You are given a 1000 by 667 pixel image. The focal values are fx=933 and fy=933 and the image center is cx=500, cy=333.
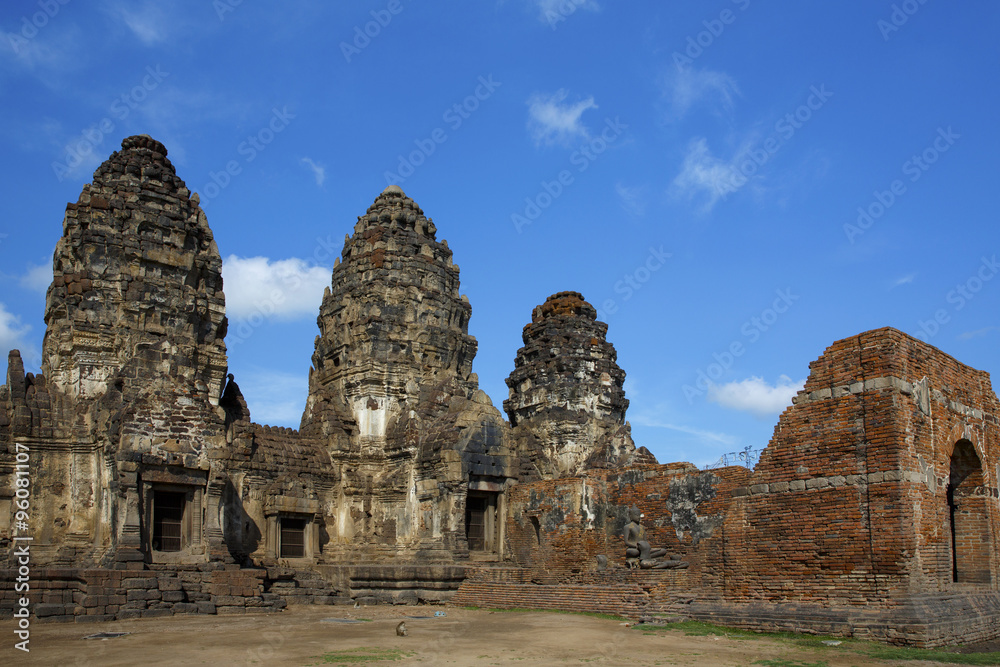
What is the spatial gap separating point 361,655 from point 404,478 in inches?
522

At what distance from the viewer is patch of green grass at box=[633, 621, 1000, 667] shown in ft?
45.9

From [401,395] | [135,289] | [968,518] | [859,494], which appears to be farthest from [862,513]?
[135,289]

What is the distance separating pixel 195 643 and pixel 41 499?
9595 millimetres

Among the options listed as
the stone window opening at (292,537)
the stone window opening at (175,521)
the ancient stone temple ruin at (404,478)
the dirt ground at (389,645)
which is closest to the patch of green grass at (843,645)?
the dirt ground at (389,645)

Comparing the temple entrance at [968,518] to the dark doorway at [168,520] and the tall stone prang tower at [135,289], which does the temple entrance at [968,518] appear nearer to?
the dark doorway at [168,520]

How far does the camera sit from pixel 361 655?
1369 cm

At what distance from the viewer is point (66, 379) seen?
24.1 m

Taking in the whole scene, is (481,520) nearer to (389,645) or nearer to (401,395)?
(401,395)

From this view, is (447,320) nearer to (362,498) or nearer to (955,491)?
(362,498)

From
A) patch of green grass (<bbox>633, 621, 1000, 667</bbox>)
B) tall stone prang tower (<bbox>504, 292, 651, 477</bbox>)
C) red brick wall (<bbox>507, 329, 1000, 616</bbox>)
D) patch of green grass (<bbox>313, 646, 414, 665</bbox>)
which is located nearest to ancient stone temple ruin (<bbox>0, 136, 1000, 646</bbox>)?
red brick wall (<bbox>507, 329, 1000, 616</bbox>)

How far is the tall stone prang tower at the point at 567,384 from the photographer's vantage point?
34.5 meters

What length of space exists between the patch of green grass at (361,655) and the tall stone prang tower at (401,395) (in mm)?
10778

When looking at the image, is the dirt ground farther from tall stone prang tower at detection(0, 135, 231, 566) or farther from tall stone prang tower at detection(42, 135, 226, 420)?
tall stone prang tower at detection(42, 135, 226, 420)

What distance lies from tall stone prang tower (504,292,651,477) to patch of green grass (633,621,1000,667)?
1486 cm
